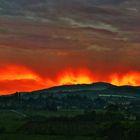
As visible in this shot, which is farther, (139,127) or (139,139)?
(139,127)

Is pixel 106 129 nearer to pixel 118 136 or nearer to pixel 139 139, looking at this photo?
pixel 118 136

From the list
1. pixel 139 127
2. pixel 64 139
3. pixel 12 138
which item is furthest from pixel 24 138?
pixel 139 127

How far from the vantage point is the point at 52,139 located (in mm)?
195375

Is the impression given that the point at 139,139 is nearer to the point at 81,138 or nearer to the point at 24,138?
the point at 81,138

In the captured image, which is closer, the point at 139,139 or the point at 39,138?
the point at 139,139

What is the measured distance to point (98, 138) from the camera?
192m

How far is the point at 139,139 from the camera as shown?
179125mm

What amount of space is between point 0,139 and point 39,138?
16.3 m

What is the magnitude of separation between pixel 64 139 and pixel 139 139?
3245 centimetres

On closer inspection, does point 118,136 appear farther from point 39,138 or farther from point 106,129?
point 39,138

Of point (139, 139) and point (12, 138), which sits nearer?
point (139, 139)

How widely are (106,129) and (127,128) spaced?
29.0 ft

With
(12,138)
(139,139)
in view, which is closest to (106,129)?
(139,139)

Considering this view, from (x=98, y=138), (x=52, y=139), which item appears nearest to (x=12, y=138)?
(x=52, y=139)
